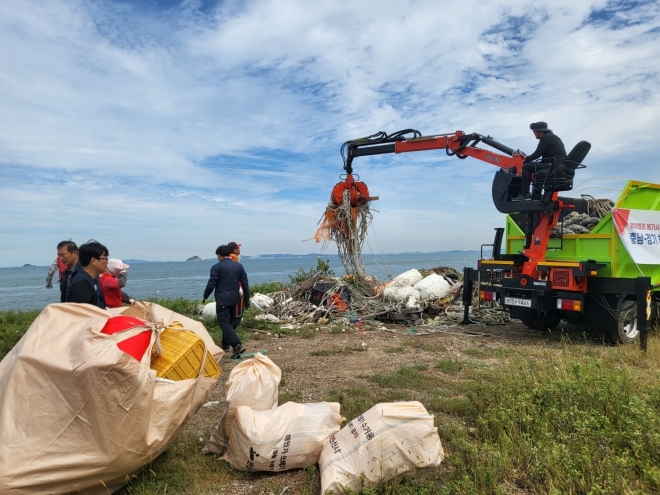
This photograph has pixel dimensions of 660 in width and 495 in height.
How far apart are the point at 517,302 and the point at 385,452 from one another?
17.5 feet

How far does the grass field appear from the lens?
9.12 ft

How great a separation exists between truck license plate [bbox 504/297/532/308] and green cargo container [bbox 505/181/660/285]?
89 centimetres

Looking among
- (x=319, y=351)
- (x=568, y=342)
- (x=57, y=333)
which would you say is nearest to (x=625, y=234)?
(x=568, y=342)

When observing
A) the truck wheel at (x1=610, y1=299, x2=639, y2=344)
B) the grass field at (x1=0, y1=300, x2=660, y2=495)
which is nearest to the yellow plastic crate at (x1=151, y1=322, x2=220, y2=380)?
the grass field at (x1=0, y1=300, x2=660, y2=495)

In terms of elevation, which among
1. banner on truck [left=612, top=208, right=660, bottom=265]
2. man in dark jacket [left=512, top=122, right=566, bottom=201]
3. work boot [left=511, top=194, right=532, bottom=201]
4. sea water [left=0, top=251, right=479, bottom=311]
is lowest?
sea water [left=0, top=251, right=479, bottom=311]

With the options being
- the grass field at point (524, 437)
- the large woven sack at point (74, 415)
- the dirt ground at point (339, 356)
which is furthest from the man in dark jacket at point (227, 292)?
the large woven sack at point (74, 415)

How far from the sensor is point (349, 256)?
433 inches

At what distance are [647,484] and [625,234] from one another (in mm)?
4934

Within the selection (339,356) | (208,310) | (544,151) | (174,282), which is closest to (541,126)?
(544,151)

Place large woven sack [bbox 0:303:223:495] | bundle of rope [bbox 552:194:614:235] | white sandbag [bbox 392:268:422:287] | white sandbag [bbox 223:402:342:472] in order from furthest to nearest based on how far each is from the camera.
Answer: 1. white sandbag [bbox 392:268:422:287]
2. bundle of rope [bbox 552:194:614:235]
3. white sandbag [bbox 223:402:342:472]
4. large woven sack [bbox 0:303:223:495]

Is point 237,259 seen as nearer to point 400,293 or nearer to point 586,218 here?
point 400,293

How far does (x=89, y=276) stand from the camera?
156 inches

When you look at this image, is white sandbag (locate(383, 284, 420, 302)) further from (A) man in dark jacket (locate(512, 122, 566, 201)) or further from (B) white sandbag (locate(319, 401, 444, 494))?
(B) white sandbag (locate(319, 401, 444, 494))

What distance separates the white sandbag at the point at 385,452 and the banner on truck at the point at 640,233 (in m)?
5.37
